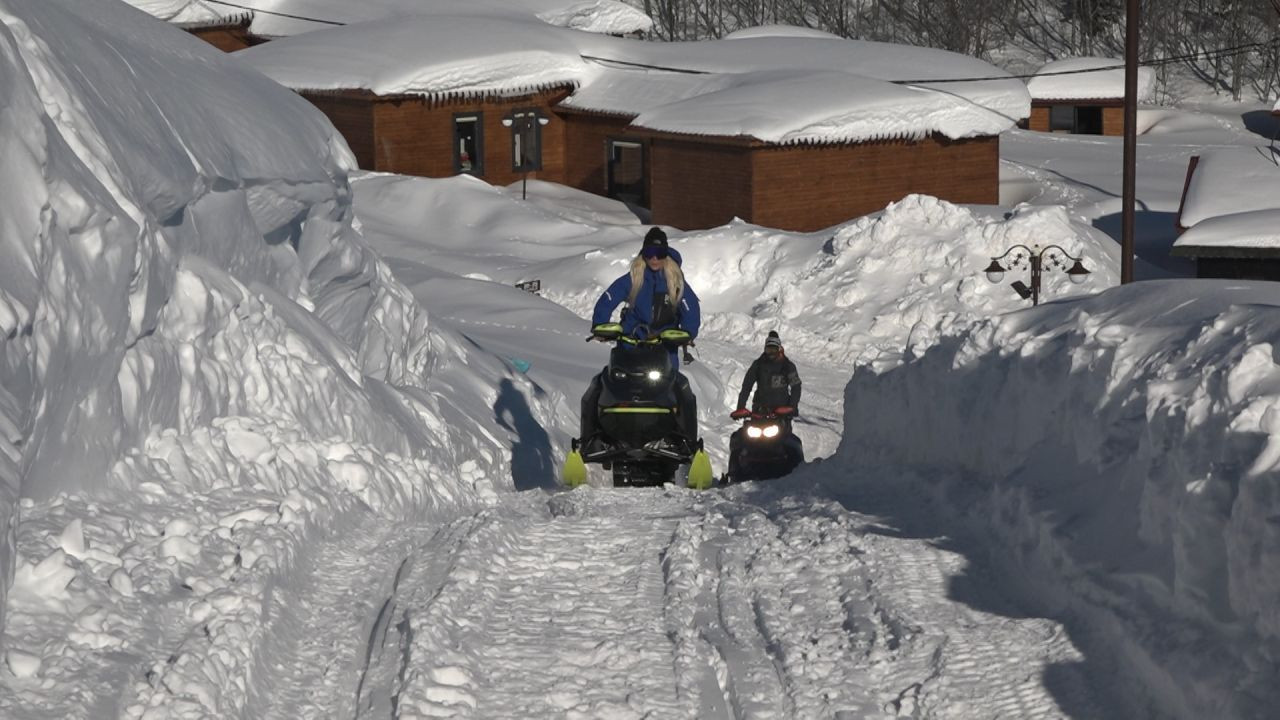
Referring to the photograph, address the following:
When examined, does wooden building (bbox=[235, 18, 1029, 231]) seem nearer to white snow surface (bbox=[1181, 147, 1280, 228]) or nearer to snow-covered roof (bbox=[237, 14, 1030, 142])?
snow-covered roof (bbox=[237, 14, 1030, 142])

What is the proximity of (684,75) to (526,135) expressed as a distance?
4.05 meters

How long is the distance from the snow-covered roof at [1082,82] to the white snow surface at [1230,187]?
1592cm

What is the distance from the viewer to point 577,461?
11.6 metres

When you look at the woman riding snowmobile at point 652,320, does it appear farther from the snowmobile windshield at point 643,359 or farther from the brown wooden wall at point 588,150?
the brown wooden wall at point 588,150

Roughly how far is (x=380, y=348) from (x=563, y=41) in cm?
2734

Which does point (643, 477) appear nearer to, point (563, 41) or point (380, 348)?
point (380, 348)

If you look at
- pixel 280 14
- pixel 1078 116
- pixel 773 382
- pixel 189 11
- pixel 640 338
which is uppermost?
pixel 189 11

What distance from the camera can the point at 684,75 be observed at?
1516 inches

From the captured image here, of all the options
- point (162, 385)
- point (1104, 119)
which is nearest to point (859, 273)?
point (162, 385)

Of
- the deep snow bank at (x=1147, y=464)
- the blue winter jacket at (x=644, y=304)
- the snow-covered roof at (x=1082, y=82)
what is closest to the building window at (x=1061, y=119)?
the snow-covered roof at (x=1082, y=82)

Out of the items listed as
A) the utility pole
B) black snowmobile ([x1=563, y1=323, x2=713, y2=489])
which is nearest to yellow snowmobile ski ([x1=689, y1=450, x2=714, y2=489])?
black snowmobile ([x1=563, y1=323, x2=713, y2=489])

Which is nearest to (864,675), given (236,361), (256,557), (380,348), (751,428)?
(256,557)

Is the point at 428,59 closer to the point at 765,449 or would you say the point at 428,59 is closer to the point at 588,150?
the point at 588,150

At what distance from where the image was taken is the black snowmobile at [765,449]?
12945 mm
